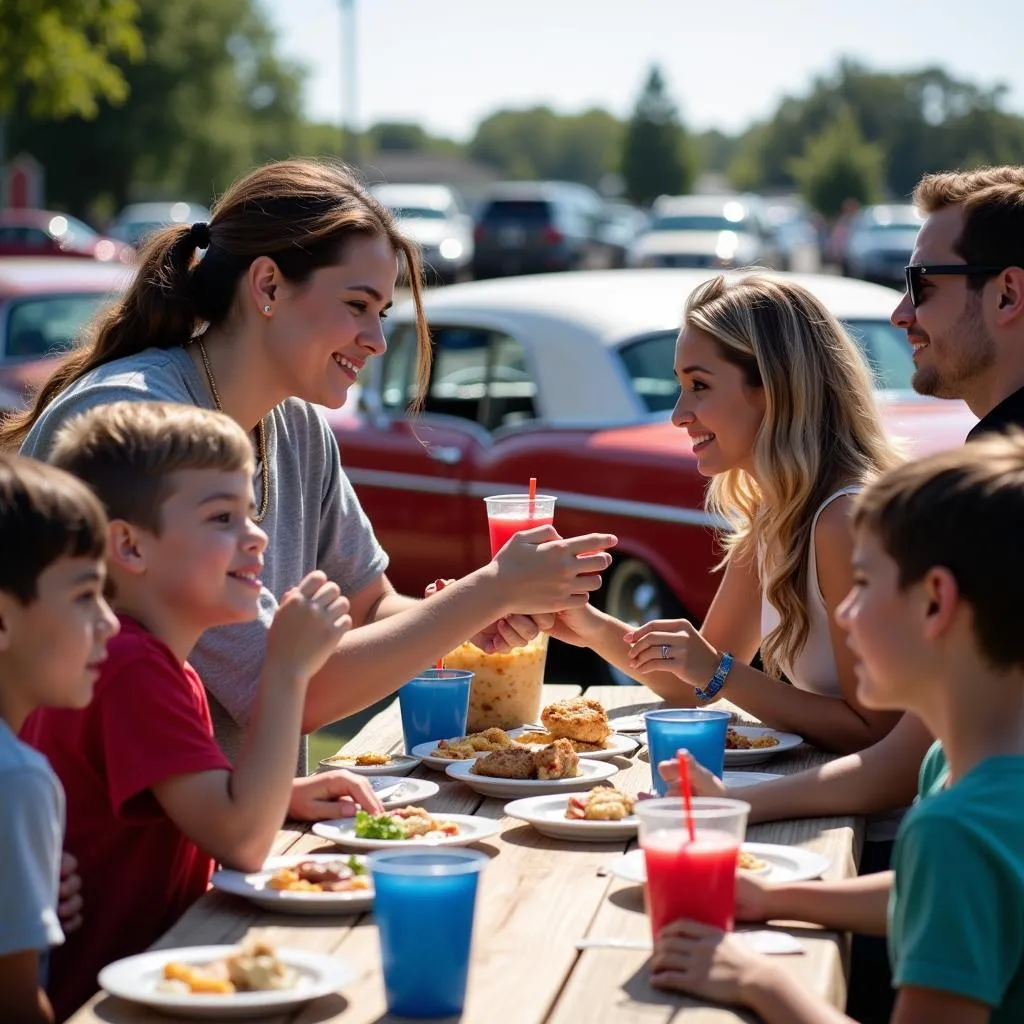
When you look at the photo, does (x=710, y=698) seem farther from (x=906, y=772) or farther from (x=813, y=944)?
(x=813, y=944)

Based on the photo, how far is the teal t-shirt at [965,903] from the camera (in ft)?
6.90

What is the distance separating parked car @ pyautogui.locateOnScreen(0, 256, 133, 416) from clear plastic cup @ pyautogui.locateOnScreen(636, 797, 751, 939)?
8.78m

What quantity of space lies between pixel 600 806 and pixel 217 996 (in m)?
1.00

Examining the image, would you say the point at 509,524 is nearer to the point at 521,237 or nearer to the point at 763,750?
the point at 763,750

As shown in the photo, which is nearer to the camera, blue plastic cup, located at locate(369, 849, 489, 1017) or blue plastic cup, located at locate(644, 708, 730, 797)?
blue plastic cup, located at locate(369, 849, 489, 1017)

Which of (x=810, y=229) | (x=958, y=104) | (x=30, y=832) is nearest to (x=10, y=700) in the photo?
(x=30, y=832)

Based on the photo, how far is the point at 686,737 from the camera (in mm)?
3090

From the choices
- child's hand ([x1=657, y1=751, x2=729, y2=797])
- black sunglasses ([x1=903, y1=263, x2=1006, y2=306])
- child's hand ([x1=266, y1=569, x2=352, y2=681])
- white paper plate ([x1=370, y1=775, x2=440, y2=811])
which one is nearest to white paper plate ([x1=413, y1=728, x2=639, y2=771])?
white paper plate ([x1=370, y1=775, x2=440, y2=811])

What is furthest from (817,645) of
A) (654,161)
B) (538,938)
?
(654,161)

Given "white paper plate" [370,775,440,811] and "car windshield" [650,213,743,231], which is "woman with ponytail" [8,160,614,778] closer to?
"white paper plate" [370,775,440,811]

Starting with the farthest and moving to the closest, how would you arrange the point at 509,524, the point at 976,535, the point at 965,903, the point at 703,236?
the point at 703,236
the point at 509,524
the point at 976,535
the point at 965,903

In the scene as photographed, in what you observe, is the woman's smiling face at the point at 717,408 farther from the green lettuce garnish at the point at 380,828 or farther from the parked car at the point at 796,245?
the parked car at the point at 796,245

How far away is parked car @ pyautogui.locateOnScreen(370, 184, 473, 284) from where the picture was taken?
35469mm

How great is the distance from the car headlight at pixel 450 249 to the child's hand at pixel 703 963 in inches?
1325
